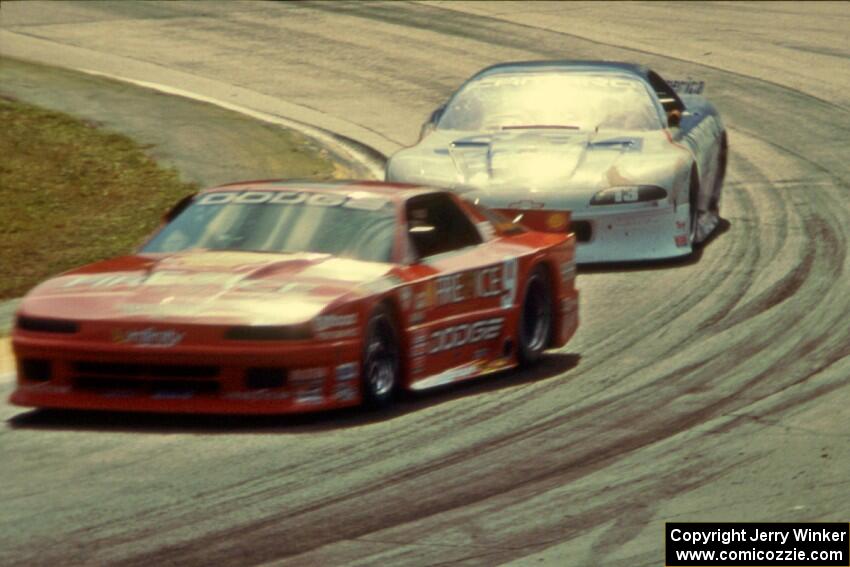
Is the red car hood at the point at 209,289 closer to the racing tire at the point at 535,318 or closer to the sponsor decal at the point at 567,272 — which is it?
the racing tire at the point at 535,318

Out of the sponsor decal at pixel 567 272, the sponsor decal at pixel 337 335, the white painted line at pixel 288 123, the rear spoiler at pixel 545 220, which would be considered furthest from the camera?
the white painted line at pixel 288 123

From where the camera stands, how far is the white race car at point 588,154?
46.1 ft

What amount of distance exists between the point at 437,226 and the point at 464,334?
68 cm

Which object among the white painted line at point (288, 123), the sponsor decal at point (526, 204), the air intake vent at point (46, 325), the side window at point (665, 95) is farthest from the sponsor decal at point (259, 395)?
the white painted line at point (288, 123)

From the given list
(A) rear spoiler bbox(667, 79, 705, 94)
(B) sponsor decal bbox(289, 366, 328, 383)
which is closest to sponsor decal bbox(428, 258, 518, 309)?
(B) sponsor decal bbox(289, 366, 328, 383)

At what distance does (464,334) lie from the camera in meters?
10.5

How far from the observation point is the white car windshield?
1533 cm

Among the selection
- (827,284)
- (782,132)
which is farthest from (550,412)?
(782,132)

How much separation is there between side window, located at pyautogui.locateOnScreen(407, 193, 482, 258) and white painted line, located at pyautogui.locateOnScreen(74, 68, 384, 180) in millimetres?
6698

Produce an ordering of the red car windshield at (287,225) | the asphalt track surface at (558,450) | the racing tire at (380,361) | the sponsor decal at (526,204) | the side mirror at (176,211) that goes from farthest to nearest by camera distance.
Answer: the sponsor decal at (526,204)
the side mirror at (176,211)
the red car windshield at (287,225)
the racing tire at (380,361)
the asphalt track surface at (558,450)

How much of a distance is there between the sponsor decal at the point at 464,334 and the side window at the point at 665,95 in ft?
17.8

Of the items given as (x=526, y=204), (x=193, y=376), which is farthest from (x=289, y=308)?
(x=526, y=204)

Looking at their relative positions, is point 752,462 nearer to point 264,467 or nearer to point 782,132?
point 264,467

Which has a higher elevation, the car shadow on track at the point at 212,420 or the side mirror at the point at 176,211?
the side mirror at the point at 176,211
